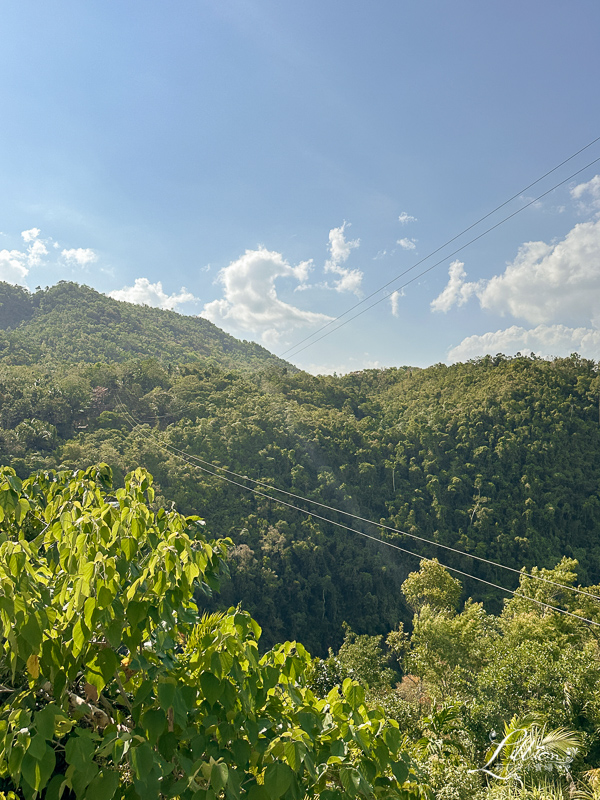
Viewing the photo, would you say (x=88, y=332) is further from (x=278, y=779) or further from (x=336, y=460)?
(x=278, y=779)

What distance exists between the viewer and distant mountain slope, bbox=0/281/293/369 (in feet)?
Answer: 164

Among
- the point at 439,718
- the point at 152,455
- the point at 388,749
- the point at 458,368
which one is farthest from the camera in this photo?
the point at 458,368

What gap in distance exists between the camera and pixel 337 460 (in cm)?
3916

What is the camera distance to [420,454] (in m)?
41.6

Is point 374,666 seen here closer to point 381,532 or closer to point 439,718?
point 439,718

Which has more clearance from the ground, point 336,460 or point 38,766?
point 38,766

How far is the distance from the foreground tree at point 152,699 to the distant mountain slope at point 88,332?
46.6m

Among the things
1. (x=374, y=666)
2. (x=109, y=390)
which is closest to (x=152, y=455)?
(x=109, y=390)

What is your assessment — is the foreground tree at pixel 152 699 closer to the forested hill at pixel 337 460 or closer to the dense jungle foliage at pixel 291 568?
the dense jungle foliage at pixel 291 568

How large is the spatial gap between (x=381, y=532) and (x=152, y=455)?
61.0 feet

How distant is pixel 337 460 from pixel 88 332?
134 ft

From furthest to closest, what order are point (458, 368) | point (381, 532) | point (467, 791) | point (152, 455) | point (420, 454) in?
point (458, 368), point (420, 454), point (381, 532), point (152, 455), point (467, 791)

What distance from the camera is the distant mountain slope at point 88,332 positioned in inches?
1967

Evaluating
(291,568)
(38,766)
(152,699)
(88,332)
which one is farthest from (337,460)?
(88,332)
